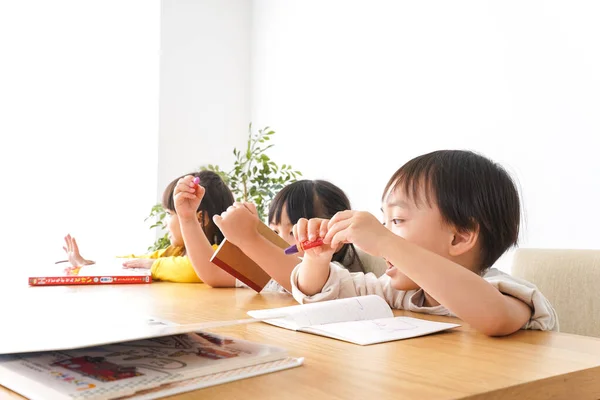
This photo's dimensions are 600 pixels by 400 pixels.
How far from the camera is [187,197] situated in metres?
1.59

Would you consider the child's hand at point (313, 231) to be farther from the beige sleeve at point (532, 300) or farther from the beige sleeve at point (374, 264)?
the beige sleeve at point (374, 264)

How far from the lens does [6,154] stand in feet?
10.6

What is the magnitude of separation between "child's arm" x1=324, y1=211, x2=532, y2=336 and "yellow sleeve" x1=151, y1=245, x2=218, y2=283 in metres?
0.91

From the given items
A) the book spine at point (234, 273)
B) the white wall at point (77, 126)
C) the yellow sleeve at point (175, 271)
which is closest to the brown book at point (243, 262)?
the book spine at point (234, 273)

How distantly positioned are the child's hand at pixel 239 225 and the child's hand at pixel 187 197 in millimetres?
303

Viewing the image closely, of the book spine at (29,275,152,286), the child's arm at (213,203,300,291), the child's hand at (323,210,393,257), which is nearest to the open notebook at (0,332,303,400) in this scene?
the child's hand at (323,210,393,257)

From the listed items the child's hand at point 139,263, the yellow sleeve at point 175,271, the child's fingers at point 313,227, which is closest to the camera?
the child's fingers at point 313,227

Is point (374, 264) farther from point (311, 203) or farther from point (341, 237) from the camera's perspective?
point (341, 237)

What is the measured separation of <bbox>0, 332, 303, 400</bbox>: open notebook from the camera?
0.47m

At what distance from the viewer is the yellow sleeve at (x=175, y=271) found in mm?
1692

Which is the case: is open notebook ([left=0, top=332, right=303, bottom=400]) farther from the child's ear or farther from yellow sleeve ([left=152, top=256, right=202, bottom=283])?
yellow sleeve ([left=152, top=256, right=202, bottom=283])

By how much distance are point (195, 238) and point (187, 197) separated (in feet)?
0.36

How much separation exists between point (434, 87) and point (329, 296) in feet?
6.51

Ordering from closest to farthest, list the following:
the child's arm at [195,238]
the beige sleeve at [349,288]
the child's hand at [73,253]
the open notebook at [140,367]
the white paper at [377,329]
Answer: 1. the open notebook at [140,367]
2. the white paper at [377,329]
3. the beige sleeve at [349,288]
4. the child's arm at [195,238]
5. the child's hand at [73,253]
